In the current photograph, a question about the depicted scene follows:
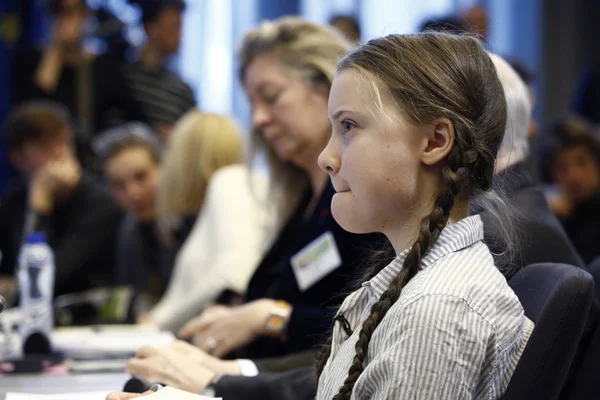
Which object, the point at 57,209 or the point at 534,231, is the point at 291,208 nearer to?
the point at 534,231

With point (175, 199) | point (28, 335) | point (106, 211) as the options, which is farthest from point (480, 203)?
point (106, 211)

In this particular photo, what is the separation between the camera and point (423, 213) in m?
1.17

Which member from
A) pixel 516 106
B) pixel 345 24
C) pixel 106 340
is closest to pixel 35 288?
pixel 106 340

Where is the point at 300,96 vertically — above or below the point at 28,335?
above

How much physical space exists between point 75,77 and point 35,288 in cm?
292

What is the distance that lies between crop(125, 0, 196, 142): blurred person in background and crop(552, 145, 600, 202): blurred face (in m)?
2.12

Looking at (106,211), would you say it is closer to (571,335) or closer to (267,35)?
(267,35)

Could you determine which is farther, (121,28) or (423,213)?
(121,28)

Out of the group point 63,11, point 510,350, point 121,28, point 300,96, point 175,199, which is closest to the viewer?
point 510,350

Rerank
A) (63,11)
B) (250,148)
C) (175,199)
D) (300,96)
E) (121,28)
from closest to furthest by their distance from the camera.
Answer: (300,96), (250,148), (175,199), (63,11), (121,28)

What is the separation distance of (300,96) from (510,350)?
1308mm

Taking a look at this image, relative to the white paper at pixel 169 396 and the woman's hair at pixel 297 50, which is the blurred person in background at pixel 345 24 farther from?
the white paper at pixel 169 396

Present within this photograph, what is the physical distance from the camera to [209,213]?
2.96 meters

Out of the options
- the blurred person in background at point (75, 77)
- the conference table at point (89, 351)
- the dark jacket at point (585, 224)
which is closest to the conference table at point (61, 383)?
the conference table at point (89, 351)
